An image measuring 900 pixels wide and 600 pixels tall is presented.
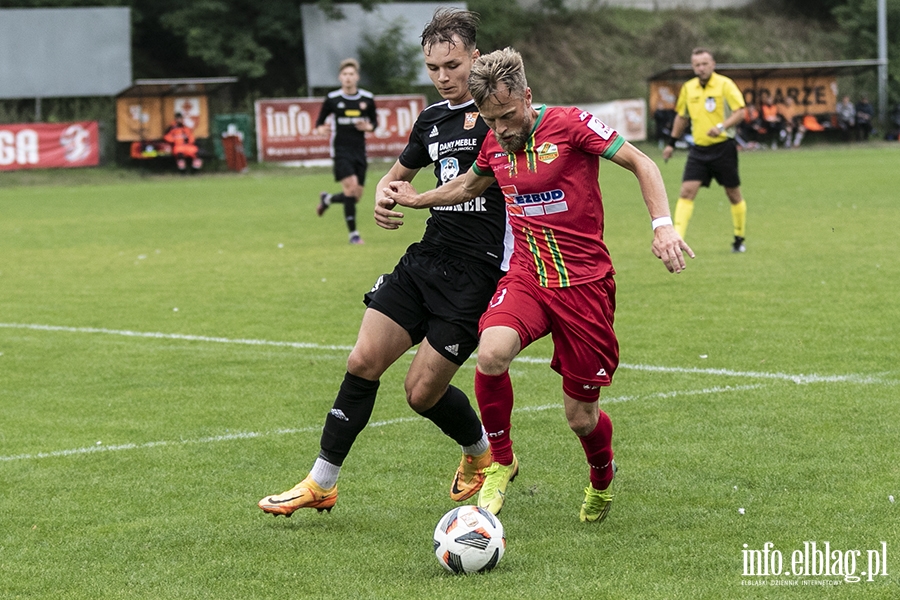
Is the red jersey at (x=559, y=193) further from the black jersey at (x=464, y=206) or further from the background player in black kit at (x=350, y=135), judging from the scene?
the background player in black kit at (x=350, y=135)

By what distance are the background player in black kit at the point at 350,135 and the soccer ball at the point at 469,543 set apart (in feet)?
37.7

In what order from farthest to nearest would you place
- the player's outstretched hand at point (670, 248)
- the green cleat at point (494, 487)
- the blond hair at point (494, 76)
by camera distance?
the green cleat at point (494, 487) → the blond hair at point (494, 76) → the player's outstretched hand at point (670, 248)

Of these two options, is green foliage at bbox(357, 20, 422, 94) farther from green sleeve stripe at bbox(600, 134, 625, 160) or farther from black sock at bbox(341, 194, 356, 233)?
green sleeve stripe at bbox(600, 134, 625, 160)

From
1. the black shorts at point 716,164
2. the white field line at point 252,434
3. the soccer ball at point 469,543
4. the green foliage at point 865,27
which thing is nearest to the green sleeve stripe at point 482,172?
the soccer ball at point 469,543

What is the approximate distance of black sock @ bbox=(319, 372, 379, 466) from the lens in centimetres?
505

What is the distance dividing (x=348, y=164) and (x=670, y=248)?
11845mm

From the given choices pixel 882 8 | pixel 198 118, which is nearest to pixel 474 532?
pixel 198 118

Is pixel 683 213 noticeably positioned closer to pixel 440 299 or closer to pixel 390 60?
pixel 440 299

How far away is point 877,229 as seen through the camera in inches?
589

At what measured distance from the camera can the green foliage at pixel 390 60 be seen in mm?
41625

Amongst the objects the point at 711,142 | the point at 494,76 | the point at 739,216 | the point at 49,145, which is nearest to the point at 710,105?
the point at 711,142

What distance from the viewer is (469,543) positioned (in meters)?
4.18

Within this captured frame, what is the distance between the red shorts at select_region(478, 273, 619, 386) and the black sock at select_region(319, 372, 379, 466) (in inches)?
26.5

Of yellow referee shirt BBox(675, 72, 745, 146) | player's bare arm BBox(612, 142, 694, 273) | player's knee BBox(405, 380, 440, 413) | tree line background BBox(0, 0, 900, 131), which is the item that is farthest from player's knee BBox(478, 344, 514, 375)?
tree line background BBox(0, 0, 900, 131)
